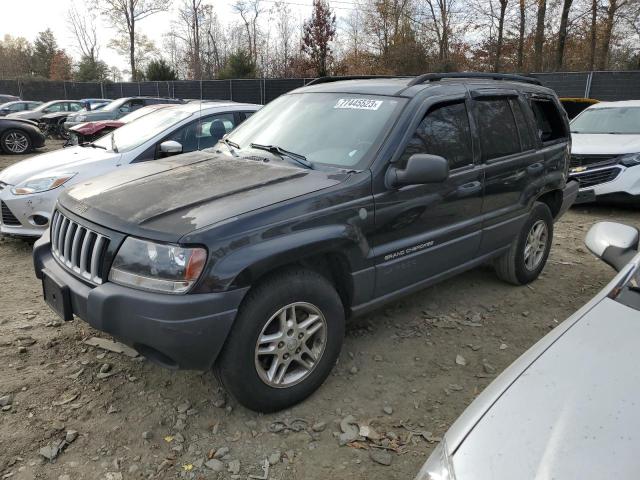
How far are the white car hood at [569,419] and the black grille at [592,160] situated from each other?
21.8 feet

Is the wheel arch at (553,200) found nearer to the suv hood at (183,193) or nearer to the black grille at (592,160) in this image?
the suv hood at (183,193)

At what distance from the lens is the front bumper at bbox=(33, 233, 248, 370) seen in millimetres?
2363

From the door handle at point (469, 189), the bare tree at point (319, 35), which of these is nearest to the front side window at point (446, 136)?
the door handle at point (469, 189)

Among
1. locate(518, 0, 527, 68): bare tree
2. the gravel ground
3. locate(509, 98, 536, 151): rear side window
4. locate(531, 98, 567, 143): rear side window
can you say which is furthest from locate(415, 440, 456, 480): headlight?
locate(518, 0, 527, 68): bare tree

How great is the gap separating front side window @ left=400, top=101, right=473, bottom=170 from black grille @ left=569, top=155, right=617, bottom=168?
4.74 metres

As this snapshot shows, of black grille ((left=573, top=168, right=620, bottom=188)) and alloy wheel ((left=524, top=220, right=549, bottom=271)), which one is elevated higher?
black grille ((left=573, top=168, right=620, bottom=188))

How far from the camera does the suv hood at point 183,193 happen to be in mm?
2535

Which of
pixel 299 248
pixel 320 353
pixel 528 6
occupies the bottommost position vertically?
pixel 320 353

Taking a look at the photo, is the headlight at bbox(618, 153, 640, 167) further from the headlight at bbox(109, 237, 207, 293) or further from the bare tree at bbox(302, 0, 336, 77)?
the bare tree at bbox(302, 0, 336, 77)

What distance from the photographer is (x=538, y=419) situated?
61.1 inches

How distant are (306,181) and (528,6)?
28806 mm

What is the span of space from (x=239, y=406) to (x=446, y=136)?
2.29 m

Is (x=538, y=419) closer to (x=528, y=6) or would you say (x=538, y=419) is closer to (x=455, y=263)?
(x=455, y=263)

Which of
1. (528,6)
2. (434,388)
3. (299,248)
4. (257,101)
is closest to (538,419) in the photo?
(299,248)
